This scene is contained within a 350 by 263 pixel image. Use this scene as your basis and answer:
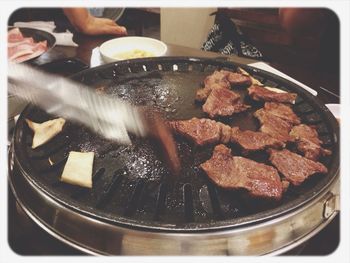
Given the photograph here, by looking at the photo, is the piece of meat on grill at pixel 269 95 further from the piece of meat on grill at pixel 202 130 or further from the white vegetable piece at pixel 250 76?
the piece of meat on grill at pixel 202 130

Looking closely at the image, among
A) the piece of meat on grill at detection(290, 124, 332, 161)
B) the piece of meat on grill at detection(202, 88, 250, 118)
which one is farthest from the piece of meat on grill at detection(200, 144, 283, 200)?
the piece of meat on grill at detection(202, 88, 250, 118)

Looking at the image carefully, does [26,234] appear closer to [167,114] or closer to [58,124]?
[58,124]

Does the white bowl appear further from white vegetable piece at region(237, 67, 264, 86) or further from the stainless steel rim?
the stainless steel rim

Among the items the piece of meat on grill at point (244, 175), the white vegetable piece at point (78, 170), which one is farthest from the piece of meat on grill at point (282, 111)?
the white vegetable piece at point (78, 170)

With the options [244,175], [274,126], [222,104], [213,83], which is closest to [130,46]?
[213,83]

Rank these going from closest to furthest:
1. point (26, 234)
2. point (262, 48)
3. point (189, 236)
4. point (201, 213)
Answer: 1. point (189, 236)
2. point (201, 213)
3. point (26, 234)
4. point (262, 48)

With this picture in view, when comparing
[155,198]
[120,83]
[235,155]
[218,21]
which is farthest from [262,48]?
[155,198]

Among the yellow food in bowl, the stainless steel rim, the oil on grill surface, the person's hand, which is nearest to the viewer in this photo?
the stainless steel rim
